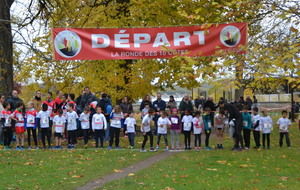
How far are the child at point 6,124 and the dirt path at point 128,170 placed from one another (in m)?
5.90

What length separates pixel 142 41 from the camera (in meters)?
15.0

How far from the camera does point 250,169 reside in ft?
A: 36.9

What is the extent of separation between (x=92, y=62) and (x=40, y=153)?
879 cm

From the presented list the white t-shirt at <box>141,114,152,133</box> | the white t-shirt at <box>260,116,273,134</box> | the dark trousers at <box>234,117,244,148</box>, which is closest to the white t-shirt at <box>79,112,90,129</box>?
the white t-shirt at <box>141,114,152,133</box>

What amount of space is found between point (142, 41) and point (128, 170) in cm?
544

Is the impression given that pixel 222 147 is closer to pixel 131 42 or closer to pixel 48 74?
pixel 131 42

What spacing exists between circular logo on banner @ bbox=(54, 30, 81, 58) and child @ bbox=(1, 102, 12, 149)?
129 inches

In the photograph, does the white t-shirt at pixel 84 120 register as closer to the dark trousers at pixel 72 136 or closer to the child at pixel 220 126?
the dark trousers at pixel 72 136

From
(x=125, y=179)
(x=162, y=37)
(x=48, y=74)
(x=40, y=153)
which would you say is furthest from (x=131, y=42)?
(x=48, y=74)

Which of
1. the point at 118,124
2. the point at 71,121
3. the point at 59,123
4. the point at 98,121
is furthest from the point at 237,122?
the point at 59,123

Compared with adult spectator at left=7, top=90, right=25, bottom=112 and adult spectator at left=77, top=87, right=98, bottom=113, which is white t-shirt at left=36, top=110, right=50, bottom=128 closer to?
adult spectator at left=7, top=90, right=25, bottom=112

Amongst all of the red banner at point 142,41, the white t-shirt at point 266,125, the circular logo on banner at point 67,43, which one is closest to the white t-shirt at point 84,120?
the red banner at point 142,41

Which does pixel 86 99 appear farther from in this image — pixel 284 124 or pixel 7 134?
pixel 284 124

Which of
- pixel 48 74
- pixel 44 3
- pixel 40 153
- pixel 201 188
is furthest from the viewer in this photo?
pixel 48 74
